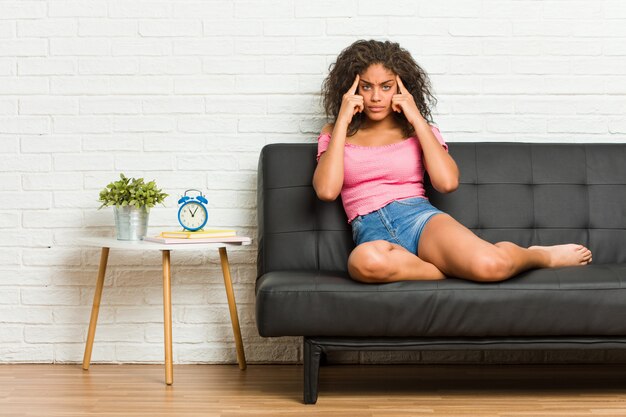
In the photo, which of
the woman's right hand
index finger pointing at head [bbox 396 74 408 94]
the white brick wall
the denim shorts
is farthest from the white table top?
index finger pointing at head [bbox 396 74 408 94]

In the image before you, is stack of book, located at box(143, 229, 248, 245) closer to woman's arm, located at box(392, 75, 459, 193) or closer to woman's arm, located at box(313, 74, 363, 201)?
woman's arm, located at box(313, 74, 363, 201)

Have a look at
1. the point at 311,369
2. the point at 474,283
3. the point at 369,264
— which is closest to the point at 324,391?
the point at 311,369

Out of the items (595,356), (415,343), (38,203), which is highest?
(38,203)

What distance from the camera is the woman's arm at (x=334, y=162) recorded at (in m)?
2.96

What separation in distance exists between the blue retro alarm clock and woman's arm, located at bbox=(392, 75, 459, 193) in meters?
0.80

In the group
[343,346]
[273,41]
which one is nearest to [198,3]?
[273,41]

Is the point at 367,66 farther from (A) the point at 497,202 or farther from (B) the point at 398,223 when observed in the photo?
(A) the point at 497,202

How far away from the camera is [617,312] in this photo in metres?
2.57

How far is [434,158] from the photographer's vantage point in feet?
9.76

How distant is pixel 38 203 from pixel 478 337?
1.81 meters

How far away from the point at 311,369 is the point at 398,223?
23.9 inches

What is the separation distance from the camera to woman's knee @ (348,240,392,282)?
8.49 feet

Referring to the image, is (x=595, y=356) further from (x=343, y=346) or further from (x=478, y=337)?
(x=343, y=346)

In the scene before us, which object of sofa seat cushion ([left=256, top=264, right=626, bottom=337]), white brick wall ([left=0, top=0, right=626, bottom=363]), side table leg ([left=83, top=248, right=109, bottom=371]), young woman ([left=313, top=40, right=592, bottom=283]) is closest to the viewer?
sofa seat cushion ([left=256, top=264, right=626, bottom=337])
